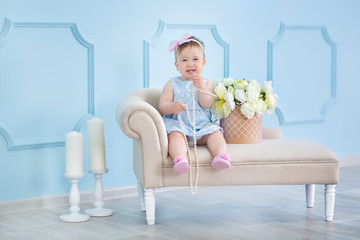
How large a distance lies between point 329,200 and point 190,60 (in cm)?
97

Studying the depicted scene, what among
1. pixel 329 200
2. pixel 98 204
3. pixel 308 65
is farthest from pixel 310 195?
pixel 308 65

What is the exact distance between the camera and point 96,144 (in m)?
3.21

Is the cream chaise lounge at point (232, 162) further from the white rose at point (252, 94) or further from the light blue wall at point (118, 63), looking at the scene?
the light blue wall at point (118, 63)

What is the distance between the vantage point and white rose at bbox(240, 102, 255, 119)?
3.18 meters

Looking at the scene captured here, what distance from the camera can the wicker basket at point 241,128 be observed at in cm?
322

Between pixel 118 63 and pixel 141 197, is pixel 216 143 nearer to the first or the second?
pixel 141 197

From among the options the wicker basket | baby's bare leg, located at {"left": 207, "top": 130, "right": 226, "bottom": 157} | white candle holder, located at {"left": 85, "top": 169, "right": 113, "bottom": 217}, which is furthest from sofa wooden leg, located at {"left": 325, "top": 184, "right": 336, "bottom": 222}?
white candle holder, located at {"left": 85, "top": 169, "right": 113, "bottom": 217}

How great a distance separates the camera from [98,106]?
3.59m

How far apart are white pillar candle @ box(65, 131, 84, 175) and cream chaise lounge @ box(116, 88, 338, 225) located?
265mm

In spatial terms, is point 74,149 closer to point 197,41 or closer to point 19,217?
point 19,217

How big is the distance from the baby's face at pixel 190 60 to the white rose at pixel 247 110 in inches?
11.5

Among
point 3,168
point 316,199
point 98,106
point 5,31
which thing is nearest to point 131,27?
point 98,106

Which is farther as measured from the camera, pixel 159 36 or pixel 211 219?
pixel 159 36

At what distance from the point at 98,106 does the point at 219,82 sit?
731 mm
